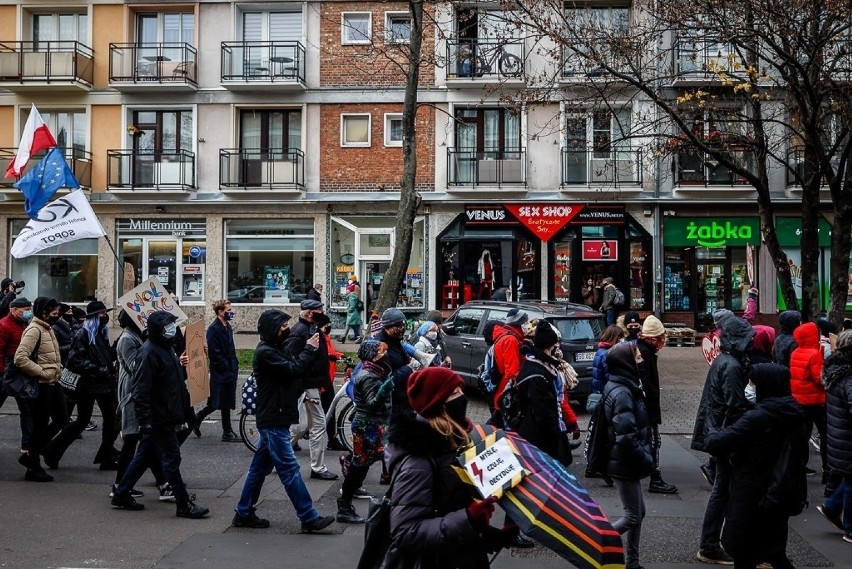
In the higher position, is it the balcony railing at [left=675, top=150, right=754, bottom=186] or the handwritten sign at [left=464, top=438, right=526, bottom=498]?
the balcony railing at [left=675, top=150, right=754, bottom=186]

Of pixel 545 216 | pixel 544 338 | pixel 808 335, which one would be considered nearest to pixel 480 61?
pixel 545 216

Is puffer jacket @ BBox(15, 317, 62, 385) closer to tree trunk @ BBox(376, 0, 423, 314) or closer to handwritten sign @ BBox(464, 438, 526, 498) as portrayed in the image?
handwritten sign @ BBox(464, 438, 526, 498)

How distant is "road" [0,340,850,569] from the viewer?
20.7 ft

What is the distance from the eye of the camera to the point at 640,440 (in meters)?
6.00

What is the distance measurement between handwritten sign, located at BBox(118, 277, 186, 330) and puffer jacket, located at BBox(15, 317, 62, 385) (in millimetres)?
813

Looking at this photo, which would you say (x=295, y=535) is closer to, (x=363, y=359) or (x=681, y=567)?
(x=363, y=359)

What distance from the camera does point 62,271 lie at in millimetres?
26719

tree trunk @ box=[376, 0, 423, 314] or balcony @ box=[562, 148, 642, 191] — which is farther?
balcony @ box=[562, 148, 642, 191]

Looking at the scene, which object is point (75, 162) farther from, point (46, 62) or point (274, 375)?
point (274, 375)

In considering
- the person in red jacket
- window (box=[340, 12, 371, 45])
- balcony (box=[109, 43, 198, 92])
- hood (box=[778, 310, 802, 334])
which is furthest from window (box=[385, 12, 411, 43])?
the person in red jacket

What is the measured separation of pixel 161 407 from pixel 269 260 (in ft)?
62.3

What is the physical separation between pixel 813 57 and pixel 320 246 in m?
16.5

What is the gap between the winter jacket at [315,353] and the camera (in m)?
7.58

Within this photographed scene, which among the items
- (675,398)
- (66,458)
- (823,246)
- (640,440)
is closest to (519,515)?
(640,440)
